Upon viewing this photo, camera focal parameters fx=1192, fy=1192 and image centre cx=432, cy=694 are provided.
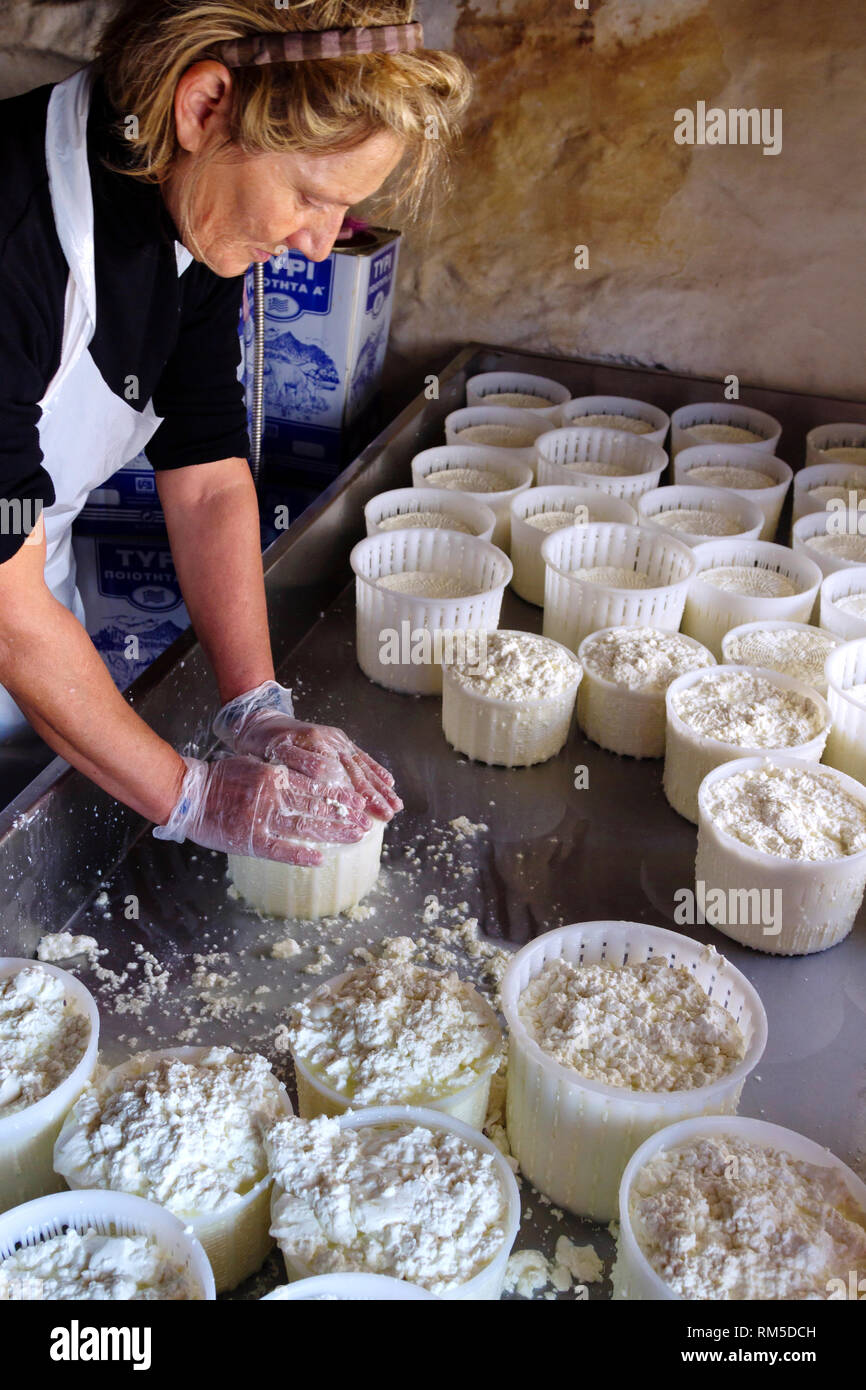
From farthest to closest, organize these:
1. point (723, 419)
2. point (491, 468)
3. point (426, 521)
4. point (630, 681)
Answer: point (723, 419)
point (491, 468)
point (426, 521)
point (630, 681)

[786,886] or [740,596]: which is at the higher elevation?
[740,596]

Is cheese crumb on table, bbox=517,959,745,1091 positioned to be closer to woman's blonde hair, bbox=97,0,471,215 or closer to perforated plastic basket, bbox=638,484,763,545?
woman's blonde hair, bbox=97,0,471,215

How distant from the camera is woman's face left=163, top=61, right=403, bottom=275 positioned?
4.40ft

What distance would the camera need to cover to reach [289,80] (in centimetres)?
128

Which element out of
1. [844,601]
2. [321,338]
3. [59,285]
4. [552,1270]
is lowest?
[552,1270]

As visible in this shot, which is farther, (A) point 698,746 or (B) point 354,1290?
(A) point 698,746

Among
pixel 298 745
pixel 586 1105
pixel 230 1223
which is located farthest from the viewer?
pixel 298 745

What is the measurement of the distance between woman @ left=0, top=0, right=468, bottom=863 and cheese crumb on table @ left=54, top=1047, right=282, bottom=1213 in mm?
408

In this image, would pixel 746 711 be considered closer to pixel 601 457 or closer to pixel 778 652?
pixel 778 652

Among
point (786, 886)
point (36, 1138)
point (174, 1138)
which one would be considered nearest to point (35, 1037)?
point (36, 1138)

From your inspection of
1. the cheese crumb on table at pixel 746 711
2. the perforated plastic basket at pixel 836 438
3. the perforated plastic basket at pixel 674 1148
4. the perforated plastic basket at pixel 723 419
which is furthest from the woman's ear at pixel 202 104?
the perforated plastic basket at pixel 836 438

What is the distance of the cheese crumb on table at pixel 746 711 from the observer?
1.90m

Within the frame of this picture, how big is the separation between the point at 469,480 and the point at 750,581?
0.68 m

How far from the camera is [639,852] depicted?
1.92m
